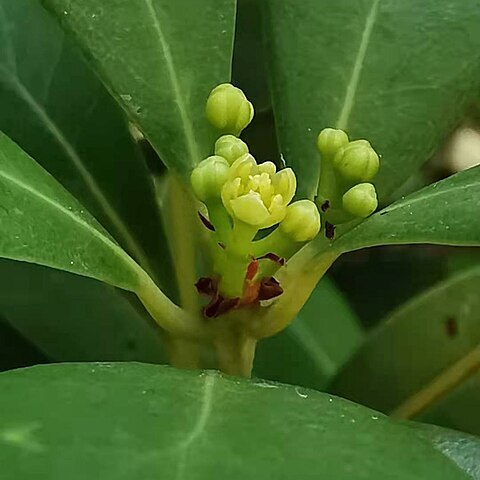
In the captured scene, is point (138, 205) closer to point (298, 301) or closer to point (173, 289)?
point (173, 289)

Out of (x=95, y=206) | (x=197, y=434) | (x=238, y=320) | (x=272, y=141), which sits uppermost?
(x=272, y=141)

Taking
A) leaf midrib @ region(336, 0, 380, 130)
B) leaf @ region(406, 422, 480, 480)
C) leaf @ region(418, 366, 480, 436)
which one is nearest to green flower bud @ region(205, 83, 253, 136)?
leaf midrib @ region(336, 0, 380, 130)

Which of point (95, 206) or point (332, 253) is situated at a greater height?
point (95, 206)

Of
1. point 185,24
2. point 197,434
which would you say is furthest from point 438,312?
point 197,434

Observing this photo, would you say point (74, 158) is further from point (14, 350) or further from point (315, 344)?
point (315, 344)

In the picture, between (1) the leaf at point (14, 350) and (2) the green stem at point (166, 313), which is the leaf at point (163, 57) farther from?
(1) the leaf at point (14, 350)

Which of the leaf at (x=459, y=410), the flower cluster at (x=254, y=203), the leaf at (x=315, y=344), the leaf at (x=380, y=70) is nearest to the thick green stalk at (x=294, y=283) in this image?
the flower cluster at (x=254, y=203)
